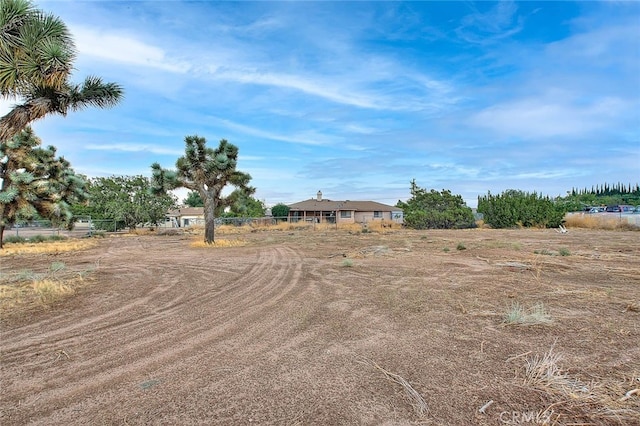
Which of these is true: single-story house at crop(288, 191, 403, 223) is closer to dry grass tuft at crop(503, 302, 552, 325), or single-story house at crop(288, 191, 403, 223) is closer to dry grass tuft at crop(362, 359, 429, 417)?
dry grass tuft at crop(503, 302, 552, 325)

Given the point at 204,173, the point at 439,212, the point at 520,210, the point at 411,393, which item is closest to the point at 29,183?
the point at 204,173

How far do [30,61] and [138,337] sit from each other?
777 cm

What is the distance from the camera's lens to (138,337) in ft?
16.9

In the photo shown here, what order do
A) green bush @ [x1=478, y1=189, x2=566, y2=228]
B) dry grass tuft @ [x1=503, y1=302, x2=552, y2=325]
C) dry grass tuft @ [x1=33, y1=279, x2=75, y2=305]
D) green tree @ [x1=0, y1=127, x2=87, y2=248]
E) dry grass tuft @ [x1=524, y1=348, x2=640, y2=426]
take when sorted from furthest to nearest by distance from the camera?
green bush @ [x1=478, y1=189, x2=566, y2=228] → green tree @ [x1=0, y1=127, x2=87, y2=248] → dry grass tuft @ [x1=33, y1=279, x2=75, y2=305] → dry grass tuft @ [x1=503, y1=302, x2=552, y2=325] → dry grass tuft @ [x1=524, y1=348, x2=640, y2=426]

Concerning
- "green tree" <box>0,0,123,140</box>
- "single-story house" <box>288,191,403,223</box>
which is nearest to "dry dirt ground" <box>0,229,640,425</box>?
"green tree" <box>0,0,123,140</box>

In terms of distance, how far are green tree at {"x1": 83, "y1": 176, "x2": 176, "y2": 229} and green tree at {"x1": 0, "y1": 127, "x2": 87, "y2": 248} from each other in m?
11.1

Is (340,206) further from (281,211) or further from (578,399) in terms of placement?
(578,399)

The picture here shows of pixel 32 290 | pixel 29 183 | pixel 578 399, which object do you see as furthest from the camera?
pixel 29 183

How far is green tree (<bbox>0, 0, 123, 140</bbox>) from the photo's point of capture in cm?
847

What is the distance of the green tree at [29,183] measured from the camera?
1922 cm

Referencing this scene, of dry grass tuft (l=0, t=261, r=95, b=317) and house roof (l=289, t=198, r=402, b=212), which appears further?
house roof (l=289, t=198, r=402, b=212)

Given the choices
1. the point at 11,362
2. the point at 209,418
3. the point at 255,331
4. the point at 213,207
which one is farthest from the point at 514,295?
the point at 213,207

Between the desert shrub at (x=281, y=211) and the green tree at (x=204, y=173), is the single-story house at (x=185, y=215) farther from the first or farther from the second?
the green tree at (x=204, y=173)

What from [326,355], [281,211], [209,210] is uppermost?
[281,211]
